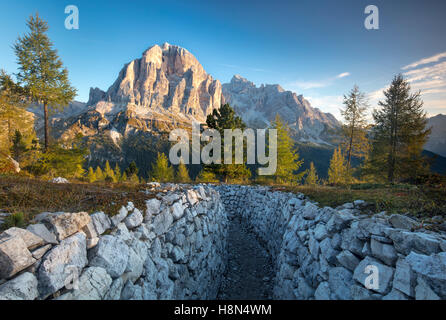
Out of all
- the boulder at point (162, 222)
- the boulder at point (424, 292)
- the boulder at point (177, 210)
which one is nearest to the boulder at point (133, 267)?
the boulder at point (162, 222)

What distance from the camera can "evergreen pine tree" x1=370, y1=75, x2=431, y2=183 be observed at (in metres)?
16.9

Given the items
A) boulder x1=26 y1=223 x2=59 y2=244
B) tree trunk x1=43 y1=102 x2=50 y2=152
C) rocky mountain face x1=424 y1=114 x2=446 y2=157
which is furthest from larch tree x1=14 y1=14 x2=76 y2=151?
rocky mountain face x1=424 y1=114 x2=446 y2=157

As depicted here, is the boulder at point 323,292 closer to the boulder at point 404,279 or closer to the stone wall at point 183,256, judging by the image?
the stone wall at point 183,256

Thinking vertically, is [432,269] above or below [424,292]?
above

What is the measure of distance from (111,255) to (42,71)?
17485mm

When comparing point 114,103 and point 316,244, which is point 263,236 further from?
point 114,103

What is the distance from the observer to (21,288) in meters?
1.93

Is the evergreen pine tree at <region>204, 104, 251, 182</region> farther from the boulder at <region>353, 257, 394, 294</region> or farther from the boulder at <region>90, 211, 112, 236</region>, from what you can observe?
the boulder at <region>353, 257, 394, 294</region>

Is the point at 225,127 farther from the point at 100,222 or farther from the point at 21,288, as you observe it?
the point at 21,288

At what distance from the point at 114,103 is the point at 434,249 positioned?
232221 millimetres

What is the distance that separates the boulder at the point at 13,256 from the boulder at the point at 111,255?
778 mm

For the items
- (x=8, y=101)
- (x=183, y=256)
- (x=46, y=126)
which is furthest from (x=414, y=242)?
(x=8, y=101)

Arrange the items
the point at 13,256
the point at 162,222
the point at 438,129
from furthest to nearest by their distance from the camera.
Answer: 1. the point at 438,129
2. the point at 162,222
3. the point at 13,256

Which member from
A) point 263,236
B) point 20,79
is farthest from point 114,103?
point 263,236
